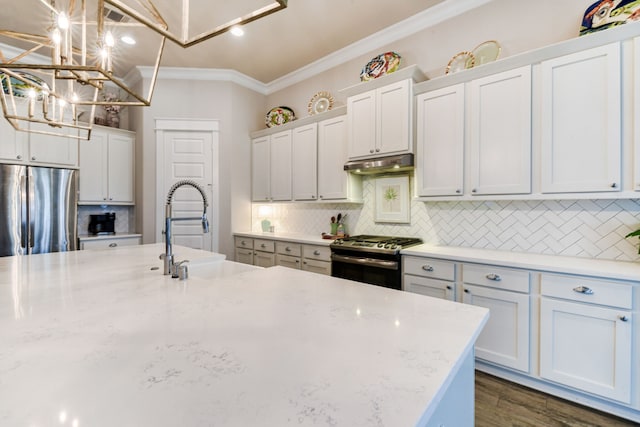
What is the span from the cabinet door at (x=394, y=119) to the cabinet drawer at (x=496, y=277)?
121cm

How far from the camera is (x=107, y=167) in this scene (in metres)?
3.94

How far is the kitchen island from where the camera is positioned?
0.51 m

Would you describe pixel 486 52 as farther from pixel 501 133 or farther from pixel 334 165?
pixel 334 165

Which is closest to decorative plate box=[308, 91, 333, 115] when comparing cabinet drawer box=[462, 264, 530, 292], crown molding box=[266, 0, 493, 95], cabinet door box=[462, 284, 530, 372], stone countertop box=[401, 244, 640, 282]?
crown molding box=[266, 0, 493, 95]

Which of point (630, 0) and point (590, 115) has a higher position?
point (630, 0)

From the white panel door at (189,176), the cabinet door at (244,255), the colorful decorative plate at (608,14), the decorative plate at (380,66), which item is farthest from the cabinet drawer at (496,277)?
the white panel door at (189,176)

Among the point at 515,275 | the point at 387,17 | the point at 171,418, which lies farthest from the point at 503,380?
the point at 387,17

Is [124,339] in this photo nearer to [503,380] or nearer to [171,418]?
[171,418]

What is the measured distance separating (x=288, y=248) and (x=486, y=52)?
9.32 ft

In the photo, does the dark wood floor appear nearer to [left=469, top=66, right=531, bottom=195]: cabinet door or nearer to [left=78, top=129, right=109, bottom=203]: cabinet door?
[left=469, top=66, right=531, bottom=195]: cabinet door

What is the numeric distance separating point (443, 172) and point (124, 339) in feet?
8.28

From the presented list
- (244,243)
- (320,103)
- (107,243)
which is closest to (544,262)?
(320,103)

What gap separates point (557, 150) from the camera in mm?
2025

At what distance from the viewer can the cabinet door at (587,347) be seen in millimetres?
1659
